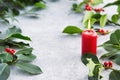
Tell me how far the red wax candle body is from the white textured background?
4 centimetres

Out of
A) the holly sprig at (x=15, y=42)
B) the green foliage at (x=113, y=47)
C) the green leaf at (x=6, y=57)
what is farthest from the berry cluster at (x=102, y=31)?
the green leaf at (x=6, y=57)

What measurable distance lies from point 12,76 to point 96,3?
0.63 m

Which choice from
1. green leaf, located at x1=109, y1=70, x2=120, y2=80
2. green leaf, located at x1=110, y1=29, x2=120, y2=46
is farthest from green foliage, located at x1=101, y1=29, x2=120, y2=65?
green leaf, located at x1=109, y1=70, x2=120, y2=80

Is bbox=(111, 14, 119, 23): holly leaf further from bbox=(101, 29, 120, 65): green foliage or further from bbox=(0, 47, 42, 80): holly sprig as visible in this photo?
bbox=(0, 47, 42, 80): holly sprig

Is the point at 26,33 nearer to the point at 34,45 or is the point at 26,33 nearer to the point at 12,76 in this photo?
the point at 34,45

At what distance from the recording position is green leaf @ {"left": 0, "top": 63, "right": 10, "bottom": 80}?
3.08 ft

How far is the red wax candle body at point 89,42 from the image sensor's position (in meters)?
1.08

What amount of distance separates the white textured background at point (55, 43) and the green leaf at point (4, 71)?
0.03 m

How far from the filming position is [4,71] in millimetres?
959

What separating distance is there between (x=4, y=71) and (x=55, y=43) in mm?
292

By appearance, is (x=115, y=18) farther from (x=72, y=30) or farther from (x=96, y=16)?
(x=72, y=30)

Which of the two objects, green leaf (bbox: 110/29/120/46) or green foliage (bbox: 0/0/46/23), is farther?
green foliage (bbox: 0/0/46/23)

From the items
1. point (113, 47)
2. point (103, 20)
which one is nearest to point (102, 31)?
point (103, 20)

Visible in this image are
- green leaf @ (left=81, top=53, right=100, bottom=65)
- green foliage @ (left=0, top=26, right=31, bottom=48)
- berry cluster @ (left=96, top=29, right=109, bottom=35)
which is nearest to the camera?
green leaf @ (left=81, top=53, right=100, bottom=65)
